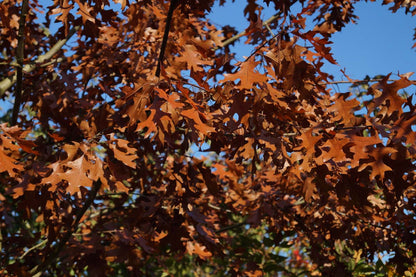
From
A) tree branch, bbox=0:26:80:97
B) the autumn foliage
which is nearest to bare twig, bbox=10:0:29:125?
the autumn foliage

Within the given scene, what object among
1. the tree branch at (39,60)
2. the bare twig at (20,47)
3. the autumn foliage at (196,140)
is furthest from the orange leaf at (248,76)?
the tree branch at (39,60)

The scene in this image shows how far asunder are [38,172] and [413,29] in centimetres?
440

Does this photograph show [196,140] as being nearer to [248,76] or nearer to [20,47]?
[248,76]

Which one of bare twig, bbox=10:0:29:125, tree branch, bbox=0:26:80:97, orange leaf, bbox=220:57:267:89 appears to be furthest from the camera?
tree branch, bbox=0:26:80:97

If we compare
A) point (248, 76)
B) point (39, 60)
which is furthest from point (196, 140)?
point (39, 60)

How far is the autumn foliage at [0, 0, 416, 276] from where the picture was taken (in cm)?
179

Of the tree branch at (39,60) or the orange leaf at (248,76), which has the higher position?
the tree branch at (39,60)

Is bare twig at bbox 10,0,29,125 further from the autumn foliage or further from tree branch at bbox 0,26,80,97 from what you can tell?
tree branch at bbox 0,26,80,97

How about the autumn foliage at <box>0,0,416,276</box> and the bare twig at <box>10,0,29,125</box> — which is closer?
the autumn foliage at <box>0,0,416,276</box>

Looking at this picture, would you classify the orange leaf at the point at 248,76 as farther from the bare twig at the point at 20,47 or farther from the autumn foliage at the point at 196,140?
the bare twig at the point at 20,47

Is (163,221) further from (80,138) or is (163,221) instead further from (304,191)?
(304,191)

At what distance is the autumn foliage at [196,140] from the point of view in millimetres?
1789

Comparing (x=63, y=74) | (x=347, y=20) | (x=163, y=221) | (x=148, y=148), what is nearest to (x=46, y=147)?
(x=63, y=74)

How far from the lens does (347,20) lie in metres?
4.02
